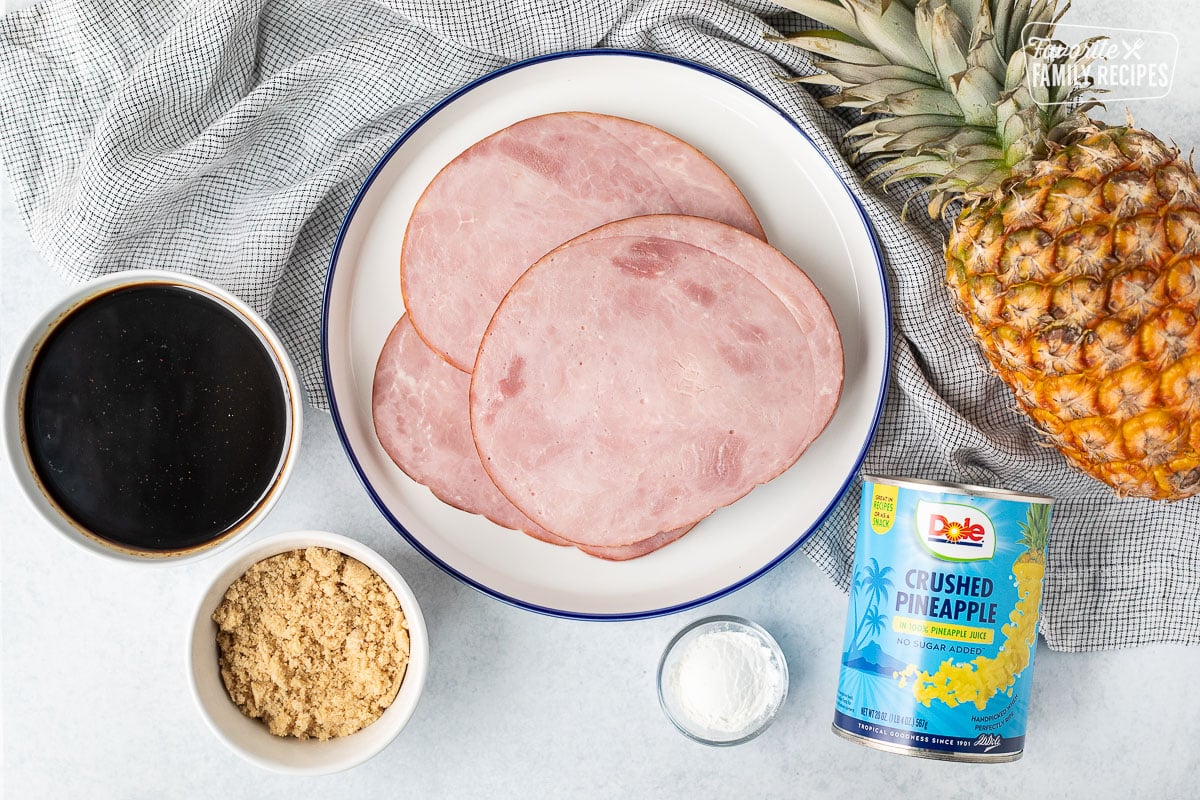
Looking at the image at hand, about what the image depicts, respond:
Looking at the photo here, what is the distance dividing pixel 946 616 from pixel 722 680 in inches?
18.2

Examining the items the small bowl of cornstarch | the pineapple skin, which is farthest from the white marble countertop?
the pineapple skin

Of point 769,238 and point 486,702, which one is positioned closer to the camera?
point 769,238

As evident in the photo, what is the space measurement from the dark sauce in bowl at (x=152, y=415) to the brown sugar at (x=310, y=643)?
184 mm

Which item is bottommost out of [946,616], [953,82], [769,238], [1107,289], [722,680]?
[722,680]

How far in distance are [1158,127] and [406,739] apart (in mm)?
1975

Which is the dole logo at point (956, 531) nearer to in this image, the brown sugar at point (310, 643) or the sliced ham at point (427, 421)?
the sliced ham at point (427, 421)

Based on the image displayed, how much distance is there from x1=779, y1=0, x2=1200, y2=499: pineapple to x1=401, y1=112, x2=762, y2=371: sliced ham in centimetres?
30

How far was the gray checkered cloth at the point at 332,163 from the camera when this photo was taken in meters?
1.62

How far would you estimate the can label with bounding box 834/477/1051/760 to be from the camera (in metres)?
1.44

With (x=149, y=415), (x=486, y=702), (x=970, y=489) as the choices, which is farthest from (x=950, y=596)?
(x=149, y=415)

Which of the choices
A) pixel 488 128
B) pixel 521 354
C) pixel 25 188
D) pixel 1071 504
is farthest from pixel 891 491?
pixel 25 188

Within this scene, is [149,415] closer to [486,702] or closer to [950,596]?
[486,702]

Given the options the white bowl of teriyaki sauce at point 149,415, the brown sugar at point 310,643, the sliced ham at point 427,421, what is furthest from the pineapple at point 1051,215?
the brown sugar at point 310,643

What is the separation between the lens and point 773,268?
155 centimetres
